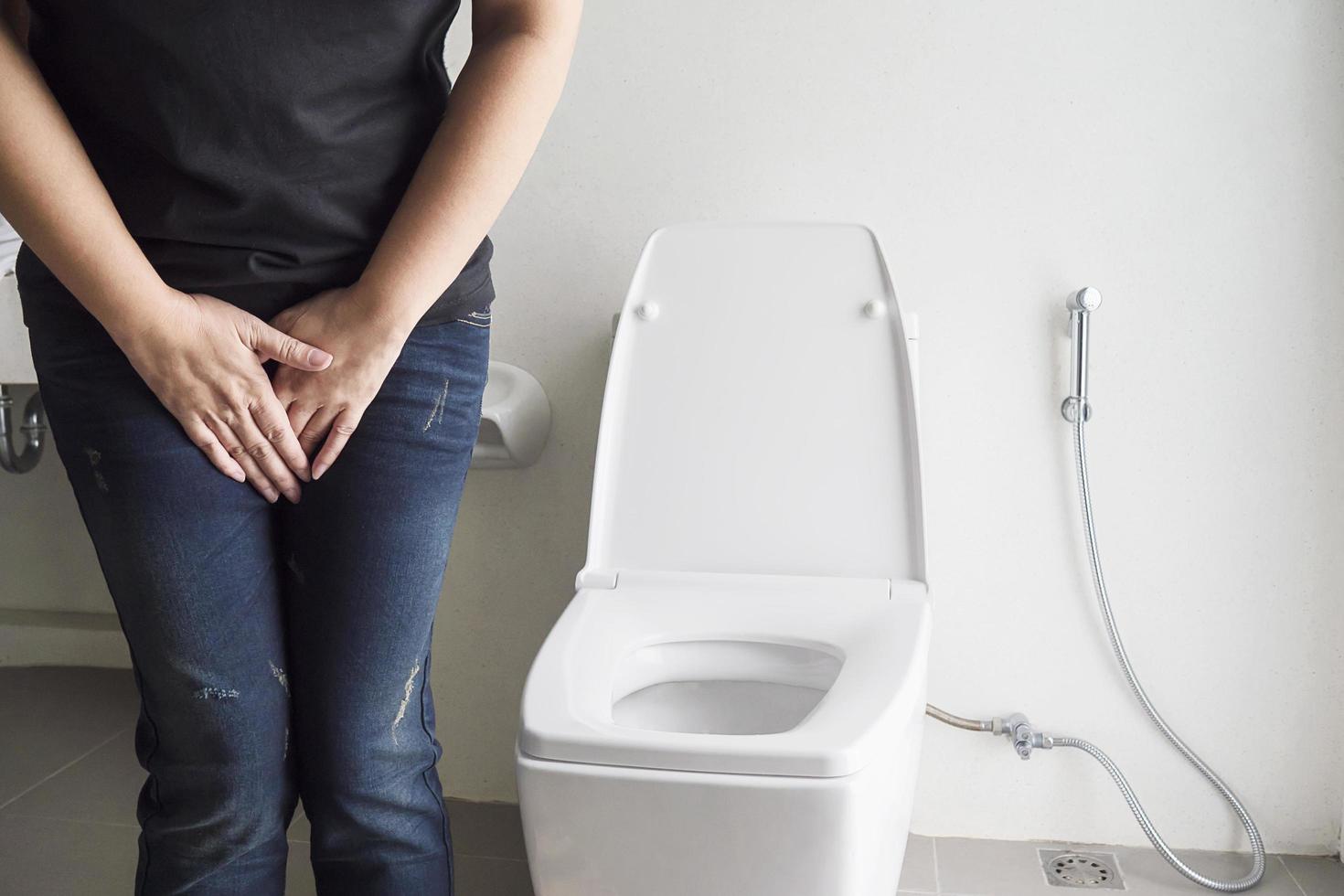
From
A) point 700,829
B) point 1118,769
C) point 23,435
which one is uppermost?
point 23,435

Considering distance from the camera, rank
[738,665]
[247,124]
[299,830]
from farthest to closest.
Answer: [299,830]
[738,665]
[247,124]

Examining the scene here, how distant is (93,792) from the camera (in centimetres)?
168

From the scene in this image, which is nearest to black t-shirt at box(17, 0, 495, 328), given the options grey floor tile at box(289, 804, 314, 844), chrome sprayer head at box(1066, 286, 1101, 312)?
chrome sprayer head at box(1066, 286, 1101, 312)

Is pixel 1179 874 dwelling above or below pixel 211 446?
below

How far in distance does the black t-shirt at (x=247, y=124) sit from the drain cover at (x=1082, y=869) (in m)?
1.16

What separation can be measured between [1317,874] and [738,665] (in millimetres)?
840

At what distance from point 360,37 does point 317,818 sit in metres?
0.57

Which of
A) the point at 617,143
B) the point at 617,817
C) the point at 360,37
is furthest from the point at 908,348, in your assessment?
the point at 360,37

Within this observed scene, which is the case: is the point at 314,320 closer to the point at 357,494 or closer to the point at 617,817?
the point at 357,494

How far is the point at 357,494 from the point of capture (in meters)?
0.80

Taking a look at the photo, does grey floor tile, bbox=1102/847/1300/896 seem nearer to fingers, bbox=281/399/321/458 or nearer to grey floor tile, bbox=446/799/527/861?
Result: grey floor tile, bbox=446/799/527/861

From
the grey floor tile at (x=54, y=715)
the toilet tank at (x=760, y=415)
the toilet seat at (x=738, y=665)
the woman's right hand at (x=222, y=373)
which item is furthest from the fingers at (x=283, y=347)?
the grey floor tile at (x=54, y=715)

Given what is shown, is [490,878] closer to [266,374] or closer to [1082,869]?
[1082,869]

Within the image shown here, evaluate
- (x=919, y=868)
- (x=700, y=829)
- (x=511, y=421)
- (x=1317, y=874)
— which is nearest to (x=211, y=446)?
(x=700, y=829)
